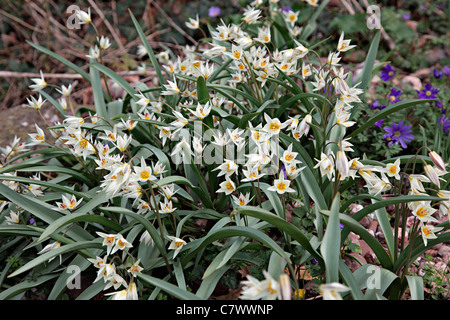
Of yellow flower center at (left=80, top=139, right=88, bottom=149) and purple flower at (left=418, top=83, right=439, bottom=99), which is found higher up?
purple flower at (left=418, top=83, right=439, bottom=99)

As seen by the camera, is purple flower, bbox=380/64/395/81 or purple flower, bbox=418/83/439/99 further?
purple flower, bbox=380/64/395/81

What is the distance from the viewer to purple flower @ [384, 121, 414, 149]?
2.43 metres

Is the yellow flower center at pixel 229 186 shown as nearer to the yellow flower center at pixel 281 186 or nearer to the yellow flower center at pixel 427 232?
the yellow flower center at pixel 281 186

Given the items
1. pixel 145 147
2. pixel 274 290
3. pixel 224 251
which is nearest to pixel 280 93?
pixel 145 147

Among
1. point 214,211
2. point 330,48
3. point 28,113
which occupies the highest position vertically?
point 330,48

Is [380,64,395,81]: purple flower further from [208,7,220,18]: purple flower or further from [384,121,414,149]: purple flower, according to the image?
[208,7,220,18]: purple flower

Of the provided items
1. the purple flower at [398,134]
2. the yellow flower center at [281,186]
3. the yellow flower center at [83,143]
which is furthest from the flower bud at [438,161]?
the yellow flower center at [83,143]

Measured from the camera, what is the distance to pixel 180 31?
4.12 meters

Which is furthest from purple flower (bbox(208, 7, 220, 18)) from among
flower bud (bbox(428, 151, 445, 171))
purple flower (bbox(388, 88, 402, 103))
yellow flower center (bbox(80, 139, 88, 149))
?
flower bud (bbox(428, 151, 445, 171))

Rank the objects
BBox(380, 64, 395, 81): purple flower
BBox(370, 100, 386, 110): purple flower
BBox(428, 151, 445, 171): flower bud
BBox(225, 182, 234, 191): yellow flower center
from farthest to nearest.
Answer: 1. BBox(380, 64, 395, 81): purple flower
2. BBox(370, 100, 386, 110): purple flower
3. BBox(225, 182, 234, 191): yellow flower center
4. BBox(428, 151, 445, 171): flower bud

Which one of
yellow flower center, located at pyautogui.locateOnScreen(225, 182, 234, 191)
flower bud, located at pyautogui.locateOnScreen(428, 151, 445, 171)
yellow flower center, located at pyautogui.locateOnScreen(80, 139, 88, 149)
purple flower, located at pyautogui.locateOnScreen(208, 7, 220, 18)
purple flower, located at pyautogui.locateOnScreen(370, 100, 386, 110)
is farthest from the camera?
purple flower, located at pyautogui.locateOnScreen(208, 7, 220, 18)

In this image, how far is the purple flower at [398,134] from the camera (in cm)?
243

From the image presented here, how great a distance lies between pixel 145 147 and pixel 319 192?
948mm
